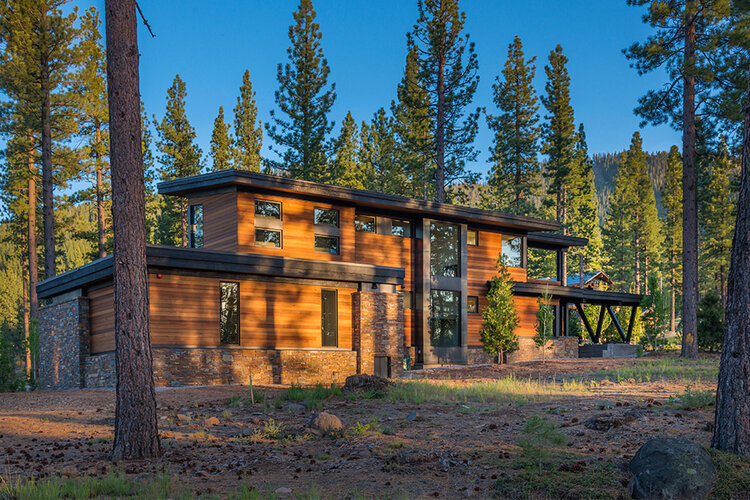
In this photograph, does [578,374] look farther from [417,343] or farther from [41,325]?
[41,325]

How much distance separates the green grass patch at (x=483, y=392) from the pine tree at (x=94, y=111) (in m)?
20.8

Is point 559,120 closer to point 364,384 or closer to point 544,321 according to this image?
point 544,321

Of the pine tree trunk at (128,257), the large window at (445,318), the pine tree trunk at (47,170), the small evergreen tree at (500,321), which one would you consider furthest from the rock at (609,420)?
the pine tree trunk at (47,170)

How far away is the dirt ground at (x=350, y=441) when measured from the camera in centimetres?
714

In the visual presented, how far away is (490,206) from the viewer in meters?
53.1

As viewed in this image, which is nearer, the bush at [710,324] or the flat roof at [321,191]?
the flat roof at [321,191]

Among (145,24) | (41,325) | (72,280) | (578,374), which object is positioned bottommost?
(578,374)

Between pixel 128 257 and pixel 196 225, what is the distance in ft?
45.1

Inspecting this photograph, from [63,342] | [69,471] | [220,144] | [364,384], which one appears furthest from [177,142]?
[69,471]

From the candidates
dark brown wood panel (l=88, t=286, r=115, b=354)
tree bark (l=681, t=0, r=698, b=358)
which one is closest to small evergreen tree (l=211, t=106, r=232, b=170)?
dark brown wood panel (l=88, t=286, r=115, b=354)

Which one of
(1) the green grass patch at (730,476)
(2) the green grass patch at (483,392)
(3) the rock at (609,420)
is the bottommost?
(2) the green grass patch at (483,392)

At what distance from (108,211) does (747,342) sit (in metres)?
34.6

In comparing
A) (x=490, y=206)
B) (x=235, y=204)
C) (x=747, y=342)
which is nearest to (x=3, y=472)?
(x=747, y=342)

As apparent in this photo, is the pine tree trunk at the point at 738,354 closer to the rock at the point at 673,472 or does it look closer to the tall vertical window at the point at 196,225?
the rock at the point at 673,472
